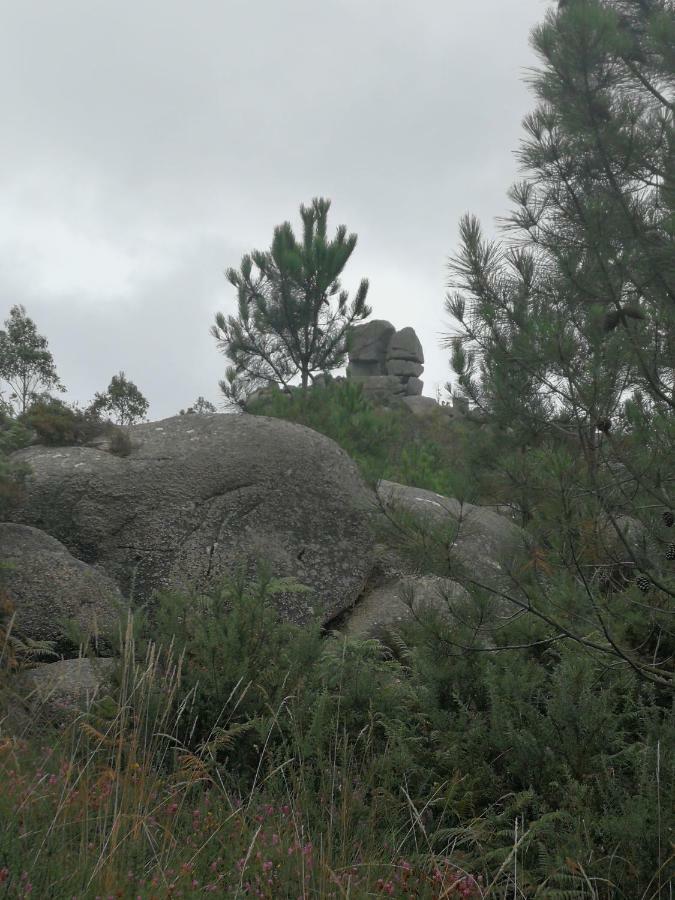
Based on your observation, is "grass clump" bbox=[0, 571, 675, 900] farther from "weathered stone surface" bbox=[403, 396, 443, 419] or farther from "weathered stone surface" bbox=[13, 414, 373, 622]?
"weathered stone surface" bbox=[403, 396, 443, 419]

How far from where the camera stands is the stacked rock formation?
121ft

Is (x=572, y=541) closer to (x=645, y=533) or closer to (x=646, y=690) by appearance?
(x=645, y=533)

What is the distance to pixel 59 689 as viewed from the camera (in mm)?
4406

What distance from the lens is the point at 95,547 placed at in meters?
6.38

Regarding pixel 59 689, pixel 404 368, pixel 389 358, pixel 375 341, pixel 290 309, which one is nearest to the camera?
pixel 59 689

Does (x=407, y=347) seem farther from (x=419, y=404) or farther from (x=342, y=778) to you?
(x=342, y=778)

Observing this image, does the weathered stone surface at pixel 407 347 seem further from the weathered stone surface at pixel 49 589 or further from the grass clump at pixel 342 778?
the grass clump at pixel 342 778

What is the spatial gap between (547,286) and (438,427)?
699 inches

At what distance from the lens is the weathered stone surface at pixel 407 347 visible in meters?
37.8

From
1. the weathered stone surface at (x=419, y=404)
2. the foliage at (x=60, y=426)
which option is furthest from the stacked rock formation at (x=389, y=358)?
the foliage at (x=60, y=426)

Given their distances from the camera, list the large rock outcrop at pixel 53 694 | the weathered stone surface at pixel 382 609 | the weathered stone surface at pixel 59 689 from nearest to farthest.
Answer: the large rock outcrop at pixel 53 694, the weathered stone surface at pixel 59 689, the weathered stone surface at pixel 382 609

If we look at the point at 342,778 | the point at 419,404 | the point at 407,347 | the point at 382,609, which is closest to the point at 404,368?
the point at 407,347

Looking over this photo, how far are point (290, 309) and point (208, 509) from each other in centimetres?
1338

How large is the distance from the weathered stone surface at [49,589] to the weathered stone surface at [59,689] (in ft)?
1.80
